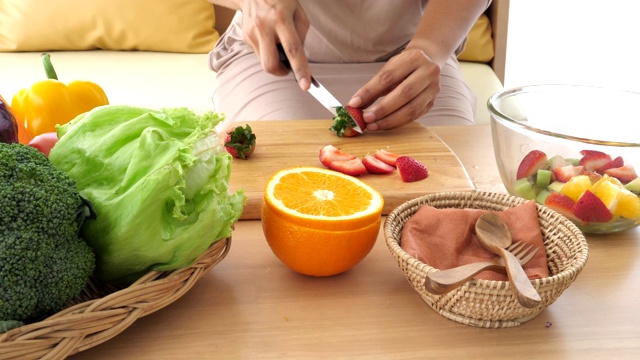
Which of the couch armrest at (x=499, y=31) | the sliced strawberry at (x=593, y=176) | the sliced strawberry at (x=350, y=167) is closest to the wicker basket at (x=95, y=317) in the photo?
the sliced strawberry at (x=350, y=167)

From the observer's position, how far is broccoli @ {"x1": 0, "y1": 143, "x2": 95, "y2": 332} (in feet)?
2.22

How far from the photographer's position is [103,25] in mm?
2555

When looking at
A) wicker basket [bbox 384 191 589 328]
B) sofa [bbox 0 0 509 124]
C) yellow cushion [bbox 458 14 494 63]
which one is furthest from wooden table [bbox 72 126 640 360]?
yellow cushion [bbox 458 14 494 63]

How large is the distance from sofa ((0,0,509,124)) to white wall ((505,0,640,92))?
886 millimetres

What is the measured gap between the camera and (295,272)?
93cm

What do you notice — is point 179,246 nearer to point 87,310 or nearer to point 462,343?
point 87,310

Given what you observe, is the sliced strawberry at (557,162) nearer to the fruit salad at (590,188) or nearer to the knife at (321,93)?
the fruit salad at (590,188)

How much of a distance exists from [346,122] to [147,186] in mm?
732

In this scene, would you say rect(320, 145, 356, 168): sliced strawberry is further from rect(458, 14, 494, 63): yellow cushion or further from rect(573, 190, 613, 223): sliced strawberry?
rect(458, 14, 494, 63): yellow cushion

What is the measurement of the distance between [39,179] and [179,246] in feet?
0.52

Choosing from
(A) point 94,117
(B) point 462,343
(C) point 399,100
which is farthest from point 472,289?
(C) point 399,100

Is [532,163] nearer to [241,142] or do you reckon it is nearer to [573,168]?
[573,168]

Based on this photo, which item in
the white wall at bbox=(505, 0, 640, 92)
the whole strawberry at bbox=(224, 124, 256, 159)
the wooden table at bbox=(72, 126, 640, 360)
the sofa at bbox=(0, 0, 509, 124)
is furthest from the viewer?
the white wall at bbox=(505, 0, 640, 92)

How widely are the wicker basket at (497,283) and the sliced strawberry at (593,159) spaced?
13cm
